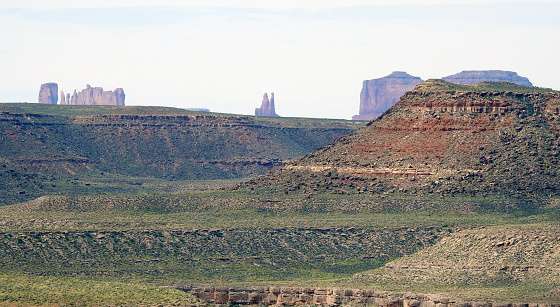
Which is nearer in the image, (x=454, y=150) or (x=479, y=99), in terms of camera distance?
(x=454, y=150)

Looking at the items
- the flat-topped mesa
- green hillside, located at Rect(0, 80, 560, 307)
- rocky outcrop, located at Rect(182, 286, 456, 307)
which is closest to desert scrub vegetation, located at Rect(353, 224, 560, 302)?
green hillside, located at Rect(0, 80, 560, 307)

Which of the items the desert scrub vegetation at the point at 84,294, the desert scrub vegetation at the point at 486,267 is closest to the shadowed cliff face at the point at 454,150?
the desert scrub vegetation at the point at 486,267

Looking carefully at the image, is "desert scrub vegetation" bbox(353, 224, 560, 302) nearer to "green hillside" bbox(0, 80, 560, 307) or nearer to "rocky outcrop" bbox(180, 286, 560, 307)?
"green hillside" bbox(0, 80, 560, 307)

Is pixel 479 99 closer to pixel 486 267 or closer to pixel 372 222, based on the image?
pixel 372 222

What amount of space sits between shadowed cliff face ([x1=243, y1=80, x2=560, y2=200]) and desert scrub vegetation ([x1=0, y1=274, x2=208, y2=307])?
54323 mm

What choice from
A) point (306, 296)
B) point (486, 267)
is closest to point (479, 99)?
point (486, 267)

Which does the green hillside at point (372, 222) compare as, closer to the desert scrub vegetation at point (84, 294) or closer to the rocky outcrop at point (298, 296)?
the desert scrub vegetation at point (84, 294)

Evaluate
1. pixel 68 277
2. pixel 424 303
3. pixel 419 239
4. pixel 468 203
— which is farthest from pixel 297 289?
pixel 468 203

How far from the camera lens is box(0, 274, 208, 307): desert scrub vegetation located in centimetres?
9056

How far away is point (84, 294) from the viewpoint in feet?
307

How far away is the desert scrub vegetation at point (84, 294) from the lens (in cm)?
9056

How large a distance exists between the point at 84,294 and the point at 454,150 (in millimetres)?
65864

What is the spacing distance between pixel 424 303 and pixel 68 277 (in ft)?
96.4

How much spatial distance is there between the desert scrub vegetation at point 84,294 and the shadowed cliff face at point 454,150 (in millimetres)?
54323
